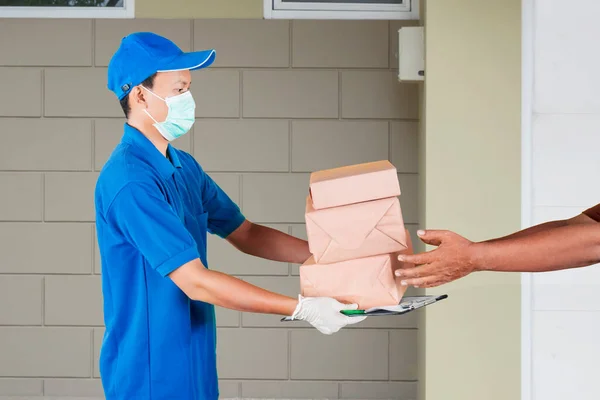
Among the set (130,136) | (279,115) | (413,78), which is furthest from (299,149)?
(130,136)

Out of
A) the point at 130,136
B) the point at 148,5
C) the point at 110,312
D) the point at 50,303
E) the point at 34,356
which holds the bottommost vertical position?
the point at 34,356

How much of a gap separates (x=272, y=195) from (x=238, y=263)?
14.5 inches

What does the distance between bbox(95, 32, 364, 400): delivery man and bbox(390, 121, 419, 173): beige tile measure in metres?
1.84

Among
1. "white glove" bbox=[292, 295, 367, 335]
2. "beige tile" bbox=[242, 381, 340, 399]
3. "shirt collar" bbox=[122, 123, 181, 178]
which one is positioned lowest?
"beige tile" bbox=[242, 381, 340, 399]

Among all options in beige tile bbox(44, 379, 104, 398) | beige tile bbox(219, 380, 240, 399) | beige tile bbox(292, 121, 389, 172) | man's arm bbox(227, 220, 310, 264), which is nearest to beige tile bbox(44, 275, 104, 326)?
beige tile bbox(44, 379, 104, 398)

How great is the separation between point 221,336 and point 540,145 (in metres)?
1.80

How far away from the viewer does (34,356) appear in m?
3.68

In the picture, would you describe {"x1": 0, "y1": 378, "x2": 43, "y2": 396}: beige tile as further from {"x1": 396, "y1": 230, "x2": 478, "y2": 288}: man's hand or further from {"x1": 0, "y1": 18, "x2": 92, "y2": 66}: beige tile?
{"x1": 396, "y1": 230, "x2": 478, "y2": 288}: man's hand

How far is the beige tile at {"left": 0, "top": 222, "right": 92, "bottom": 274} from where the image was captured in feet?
12.0

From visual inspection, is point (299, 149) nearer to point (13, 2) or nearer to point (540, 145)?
point (540, 145)

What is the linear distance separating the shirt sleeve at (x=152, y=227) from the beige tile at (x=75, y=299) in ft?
6.83

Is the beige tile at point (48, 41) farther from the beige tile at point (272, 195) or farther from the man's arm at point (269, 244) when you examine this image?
the man's arm at point (269, 244)

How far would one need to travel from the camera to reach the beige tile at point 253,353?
12.0ft

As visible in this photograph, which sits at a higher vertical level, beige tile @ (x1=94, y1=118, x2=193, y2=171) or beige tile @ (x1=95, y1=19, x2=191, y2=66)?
beige tile @ (x1=95, y1=19, x2=191, y2=66)
